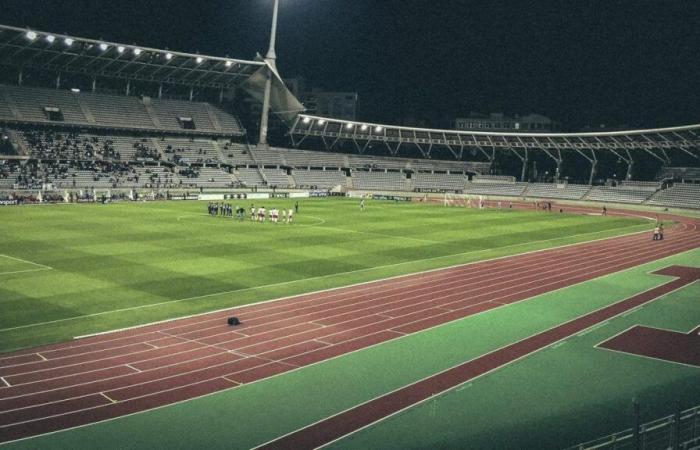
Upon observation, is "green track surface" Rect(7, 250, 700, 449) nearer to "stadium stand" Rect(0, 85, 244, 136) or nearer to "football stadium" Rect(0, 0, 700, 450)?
"football stadium" Rect(0, 0, 700, 450)

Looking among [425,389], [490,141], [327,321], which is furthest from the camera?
[490,141]

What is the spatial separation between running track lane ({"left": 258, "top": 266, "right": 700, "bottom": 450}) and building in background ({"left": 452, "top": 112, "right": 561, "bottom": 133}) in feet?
338

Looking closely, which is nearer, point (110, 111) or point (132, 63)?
point (132, 63)

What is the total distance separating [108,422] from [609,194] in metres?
76.6

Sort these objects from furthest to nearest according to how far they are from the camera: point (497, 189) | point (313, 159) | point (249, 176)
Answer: point (313, 159) < point (497, 189) < point (249, 176)

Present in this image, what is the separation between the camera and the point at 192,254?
1098 inches

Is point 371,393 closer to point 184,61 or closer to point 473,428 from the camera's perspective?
point 473,428

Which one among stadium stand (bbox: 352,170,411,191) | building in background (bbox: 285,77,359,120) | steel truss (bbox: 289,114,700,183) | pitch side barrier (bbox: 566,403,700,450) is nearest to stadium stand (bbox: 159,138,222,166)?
steel truss (bbox: 289,114,700,183)

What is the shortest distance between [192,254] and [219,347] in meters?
13.7

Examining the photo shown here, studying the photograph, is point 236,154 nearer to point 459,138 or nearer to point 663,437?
point 459,138

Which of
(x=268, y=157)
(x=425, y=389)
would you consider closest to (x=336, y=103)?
(x=268, y=157)

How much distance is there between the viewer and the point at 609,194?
77.6 m

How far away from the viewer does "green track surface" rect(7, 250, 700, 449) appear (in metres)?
10.1

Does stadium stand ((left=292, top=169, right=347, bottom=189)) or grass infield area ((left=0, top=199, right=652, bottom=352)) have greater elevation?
stadium stand ((left=292, top=169, right=347, bottom=189))
